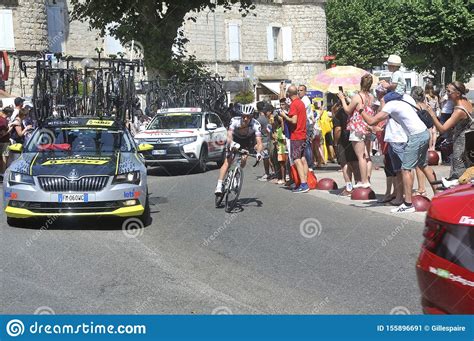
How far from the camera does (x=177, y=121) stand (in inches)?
945

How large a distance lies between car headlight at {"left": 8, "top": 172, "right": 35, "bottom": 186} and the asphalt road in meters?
0.68

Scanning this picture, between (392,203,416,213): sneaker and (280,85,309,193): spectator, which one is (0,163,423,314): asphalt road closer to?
(392,203,416,213): sneaker

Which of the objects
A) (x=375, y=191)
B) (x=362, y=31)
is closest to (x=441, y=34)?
(x=362, y=31)

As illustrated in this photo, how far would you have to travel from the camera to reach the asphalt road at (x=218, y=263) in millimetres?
7461

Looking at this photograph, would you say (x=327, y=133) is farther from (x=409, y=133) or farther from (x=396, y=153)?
(x=409, y=133)

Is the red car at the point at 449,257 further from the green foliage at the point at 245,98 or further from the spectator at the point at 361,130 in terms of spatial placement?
the green foliage at the point at 245,98

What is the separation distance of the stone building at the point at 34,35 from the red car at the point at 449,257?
39.5 metres

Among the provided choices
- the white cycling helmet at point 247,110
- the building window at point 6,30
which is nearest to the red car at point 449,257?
the white cycling helmet at point 247,110

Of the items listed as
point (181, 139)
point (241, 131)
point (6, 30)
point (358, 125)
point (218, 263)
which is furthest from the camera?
point (6, 30)

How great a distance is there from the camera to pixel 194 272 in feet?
29.6

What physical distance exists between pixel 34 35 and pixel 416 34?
22.7 metres

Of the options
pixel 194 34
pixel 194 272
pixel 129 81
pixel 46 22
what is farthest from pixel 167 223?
pixel 194 34

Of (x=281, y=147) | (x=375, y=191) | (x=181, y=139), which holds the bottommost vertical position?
(x=375, y=191)
